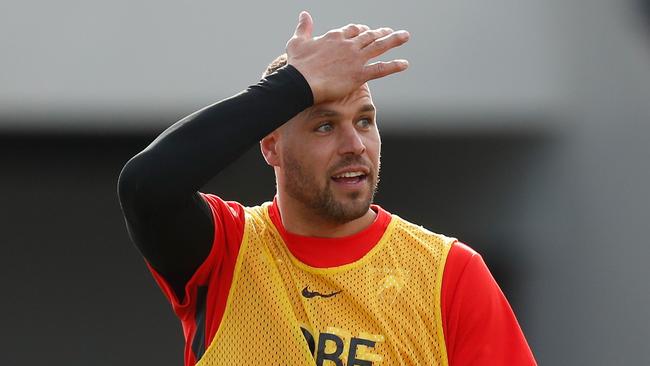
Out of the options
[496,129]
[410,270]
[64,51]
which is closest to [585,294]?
[496,129]

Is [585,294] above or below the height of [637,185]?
below

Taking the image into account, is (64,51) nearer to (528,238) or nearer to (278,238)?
(528,238)

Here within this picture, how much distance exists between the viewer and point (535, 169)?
7785 mm

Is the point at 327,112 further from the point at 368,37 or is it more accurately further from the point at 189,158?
the point at 189,158

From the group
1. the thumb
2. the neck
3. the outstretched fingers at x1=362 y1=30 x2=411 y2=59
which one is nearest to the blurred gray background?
the neck

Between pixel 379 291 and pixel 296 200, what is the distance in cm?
37

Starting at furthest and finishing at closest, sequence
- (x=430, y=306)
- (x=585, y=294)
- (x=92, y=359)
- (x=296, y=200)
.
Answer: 1. (x=585, y=294)
2. (x=92, y=359)
3. (x=296, y=200)
4. (x=430, y=306)

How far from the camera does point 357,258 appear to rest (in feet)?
10.1

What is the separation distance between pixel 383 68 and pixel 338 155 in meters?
0.29

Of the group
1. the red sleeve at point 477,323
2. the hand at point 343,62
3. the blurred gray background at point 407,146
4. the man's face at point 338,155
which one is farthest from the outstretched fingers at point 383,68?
the blurred gray background at point 407,146

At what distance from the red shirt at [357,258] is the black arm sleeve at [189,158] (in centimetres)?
13

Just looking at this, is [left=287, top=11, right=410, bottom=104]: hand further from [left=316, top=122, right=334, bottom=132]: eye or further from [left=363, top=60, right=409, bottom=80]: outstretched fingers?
[left=316, top=122, right=334, bottom=132]: eye

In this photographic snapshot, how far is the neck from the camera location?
3152 millimetres

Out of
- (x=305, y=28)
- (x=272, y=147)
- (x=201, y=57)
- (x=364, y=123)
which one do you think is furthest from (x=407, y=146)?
(x=305, y=28)
